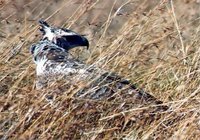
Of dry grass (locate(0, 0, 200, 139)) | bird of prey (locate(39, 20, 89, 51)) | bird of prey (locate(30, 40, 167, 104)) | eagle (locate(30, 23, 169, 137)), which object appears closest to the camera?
dry grass (locate(0, 0, 200, 139))

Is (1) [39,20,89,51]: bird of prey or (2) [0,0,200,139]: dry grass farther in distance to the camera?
(1) [39,20,89,51]: bird of prey

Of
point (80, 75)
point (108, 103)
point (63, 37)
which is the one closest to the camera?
point (108, 103)

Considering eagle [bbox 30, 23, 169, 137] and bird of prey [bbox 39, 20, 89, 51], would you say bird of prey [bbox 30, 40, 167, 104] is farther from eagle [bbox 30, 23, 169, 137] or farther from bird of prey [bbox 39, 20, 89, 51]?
bird of prey [bbox 39, 20, 89, 51]

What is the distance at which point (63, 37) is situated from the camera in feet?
18.0

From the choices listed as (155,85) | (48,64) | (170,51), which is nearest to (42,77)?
(48,64)

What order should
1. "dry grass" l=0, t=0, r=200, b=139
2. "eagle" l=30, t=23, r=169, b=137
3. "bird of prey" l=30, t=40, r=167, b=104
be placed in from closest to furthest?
"dry grass" l=0, t=0, r=200, b=139 < "eagle" l=30, t=23, r=169, b=137 < "bird of prey" l=30, t=40, r=167, b=104

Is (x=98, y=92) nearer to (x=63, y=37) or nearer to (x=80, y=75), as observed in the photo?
(x=80, y=75)

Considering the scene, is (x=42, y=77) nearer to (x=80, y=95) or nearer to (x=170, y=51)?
(x=80, y=95)

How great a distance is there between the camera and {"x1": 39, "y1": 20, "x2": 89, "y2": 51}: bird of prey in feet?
17.8

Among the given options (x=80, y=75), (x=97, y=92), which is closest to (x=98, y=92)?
(x=97, y=92)

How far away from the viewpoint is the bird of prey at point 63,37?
544cm

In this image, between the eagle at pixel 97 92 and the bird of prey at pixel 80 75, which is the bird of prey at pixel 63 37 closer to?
the bird of prey at pixel 80 75

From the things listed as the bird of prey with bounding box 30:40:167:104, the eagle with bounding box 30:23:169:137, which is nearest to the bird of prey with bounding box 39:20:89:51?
the bird of prey with bounding box 30:40:167:104

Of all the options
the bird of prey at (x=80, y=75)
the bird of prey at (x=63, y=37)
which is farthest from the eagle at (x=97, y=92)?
the bird of prey at (x=63, y=37)
